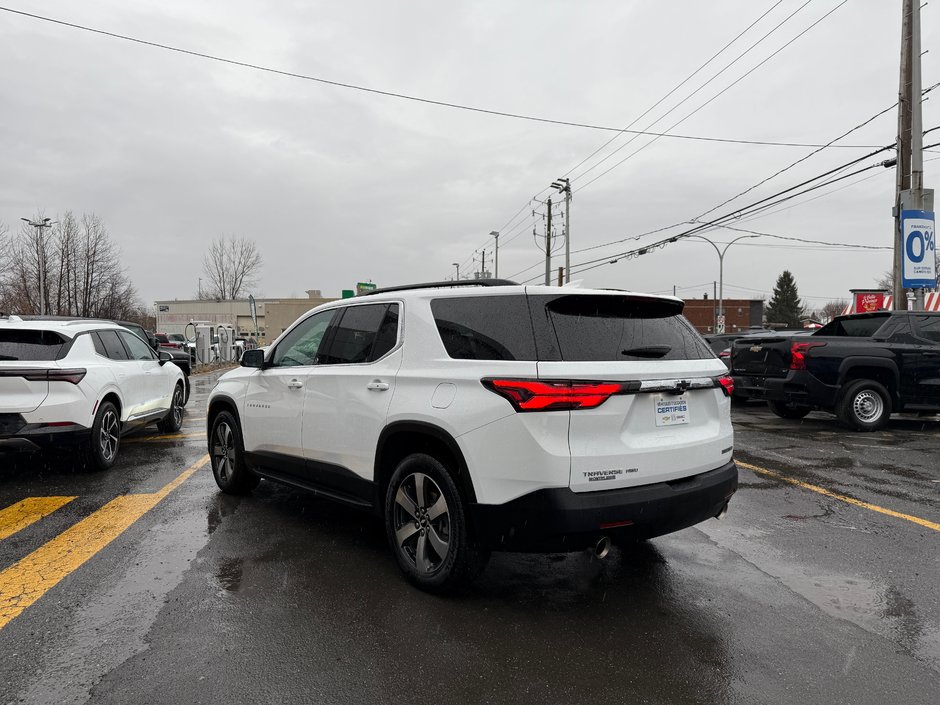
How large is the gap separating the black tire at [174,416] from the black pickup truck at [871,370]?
31.2ft

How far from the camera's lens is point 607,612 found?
331 cm

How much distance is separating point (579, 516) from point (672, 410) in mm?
845

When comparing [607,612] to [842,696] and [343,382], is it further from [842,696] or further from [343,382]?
[343,382]

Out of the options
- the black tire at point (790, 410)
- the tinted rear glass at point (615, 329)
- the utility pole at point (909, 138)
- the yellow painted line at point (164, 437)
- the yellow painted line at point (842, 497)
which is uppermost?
the utility pole at point (909, 138)

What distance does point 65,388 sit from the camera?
245 inches

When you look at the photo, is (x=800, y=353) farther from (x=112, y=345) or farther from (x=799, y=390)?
(x=112, y=345)

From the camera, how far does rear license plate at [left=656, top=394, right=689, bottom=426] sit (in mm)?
3316

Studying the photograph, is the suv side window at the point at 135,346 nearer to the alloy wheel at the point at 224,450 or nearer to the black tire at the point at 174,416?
the black tire at the point at 174,416

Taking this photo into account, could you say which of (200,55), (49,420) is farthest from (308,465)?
(200,55)

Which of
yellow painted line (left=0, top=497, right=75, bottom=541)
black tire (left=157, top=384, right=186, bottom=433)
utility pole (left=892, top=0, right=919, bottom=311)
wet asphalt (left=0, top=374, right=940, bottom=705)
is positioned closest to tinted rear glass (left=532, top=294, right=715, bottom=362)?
wet asphalt (left=0, top=374, right=940, bottom=705)

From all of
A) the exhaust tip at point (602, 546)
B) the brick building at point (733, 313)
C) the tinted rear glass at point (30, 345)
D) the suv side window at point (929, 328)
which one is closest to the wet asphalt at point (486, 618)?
the exhaust tip at point (602, 546)

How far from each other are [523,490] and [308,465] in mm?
2046

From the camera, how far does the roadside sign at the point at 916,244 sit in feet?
45.7

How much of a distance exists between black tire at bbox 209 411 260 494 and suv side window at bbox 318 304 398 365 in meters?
1.55
